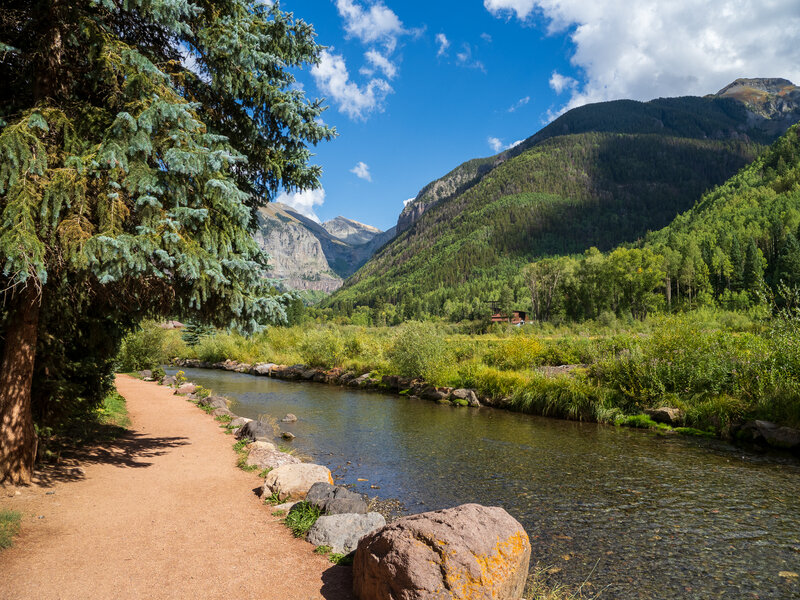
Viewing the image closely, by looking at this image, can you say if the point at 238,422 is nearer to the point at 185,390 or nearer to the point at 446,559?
the point at 185,390

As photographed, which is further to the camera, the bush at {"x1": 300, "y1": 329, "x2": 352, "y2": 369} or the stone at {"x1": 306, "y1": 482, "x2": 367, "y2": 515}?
the bush at {"x1": 300, "y1": 329, "x2": 352, "y2": 369}

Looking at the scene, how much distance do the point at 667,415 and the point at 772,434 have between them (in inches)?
151

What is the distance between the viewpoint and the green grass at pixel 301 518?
7008 mm

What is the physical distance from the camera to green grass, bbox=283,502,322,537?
23.0ft

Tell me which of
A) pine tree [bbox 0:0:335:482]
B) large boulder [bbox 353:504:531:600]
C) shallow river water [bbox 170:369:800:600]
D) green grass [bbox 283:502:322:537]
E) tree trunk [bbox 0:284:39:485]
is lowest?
shallow river water [bbox 170:369:800:600]

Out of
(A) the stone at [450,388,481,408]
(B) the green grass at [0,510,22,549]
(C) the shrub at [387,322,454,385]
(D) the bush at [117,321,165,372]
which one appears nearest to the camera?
(B) the green grass at [0,510,22,549]

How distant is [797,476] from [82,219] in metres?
18.3

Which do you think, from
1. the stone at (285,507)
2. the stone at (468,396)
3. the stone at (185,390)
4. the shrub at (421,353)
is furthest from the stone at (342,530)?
the shrub at (421,353)

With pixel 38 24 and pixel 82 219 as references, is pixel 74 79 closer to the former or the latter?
pixel 38 24

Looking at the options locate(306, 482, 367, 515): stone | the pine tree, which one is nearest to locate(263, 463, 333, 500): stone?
locate(306, 482, 367, 515): stone

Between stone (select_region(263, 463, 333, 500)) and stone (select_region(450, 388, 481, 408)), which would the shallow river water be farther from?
stone (select_region(450, 388, 481, 408))

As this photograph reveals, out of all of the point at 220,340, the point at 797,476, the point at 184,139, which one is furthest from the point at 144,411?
the point at 220,340

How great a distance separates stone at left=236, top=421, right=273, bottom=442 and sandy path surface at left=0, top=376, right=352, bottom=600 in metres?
2.62

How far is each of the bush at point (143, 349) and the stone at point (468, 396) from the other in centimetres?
2172
